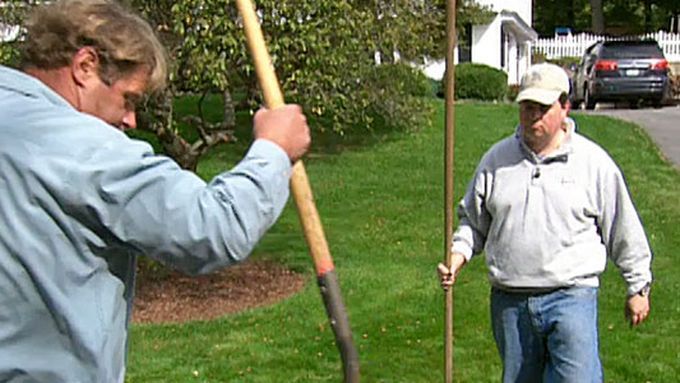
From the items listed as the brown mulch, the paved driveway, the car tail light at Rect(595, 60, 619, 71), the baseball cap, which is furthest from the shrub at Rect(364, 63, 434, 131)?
the car tail light at Rect(595, 60, 619, 71)

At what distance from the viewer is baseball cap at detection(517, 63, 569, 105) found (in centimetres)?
470

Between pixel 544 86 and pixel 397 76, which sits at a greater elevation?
pixel 544 86

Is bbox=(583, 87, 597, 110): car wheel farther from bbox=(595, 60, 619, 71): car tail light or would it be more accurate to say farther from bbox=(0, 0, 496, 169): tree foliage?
bbox=(0, 0, 496, 169): tree foliage

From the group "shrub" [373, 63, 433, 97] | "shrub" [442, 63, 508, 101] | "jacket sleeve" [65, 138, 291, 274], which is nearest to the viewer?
"jacket sleeve" [65, 138, 291, 274]

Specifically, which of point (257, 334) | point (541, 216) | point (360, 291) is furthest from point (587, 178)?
point (360, 291)

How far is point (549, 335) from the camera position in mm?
4770

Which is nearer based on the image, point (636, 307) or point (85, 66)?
point (85, 66)

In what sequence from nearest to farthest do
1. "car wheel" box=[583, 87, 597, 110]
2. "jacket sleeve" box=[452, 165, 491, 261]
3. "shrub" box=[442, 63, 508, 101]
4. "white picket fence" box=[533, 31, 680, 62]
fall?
1. "jacket sleeve" box=[452, 165, 491, 261]
2. "shrub" box=[442, 63, 508, 101]
3. "car wheel" box=[583, 87, 597, 110]
4. "white picket fence" box=[533, 31, 680, 62]

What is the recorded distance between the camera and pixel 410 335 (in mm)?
7891

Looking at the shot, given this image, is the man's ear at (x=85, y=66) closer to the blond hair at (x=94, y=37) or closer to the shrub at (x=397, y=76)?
the blond hair at (x=94, y=37)

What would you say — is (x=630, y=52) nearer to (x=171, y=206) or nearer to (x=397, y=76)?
(x=397, y=76)

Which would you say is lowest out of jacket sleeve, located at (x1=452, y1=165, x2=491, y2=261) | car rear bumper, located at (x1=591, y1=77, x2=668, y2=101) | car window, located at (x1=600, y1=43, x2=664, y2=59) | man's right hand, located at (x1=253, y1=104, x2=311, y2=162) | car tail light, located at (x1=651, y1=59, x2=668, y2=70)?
car rear bumper, located at (x1=591, y1=77, x2=668, y2=101)

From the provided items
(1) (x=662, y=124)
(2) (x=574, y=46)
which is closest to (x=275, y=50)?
(1) (x=662, y=124)

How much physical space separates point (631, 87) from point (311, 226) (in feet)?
76.9
